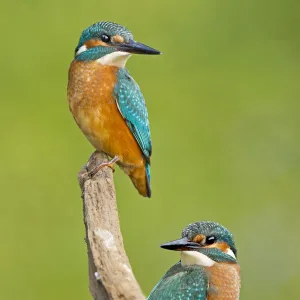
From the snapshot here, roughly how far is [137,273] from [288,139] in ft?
6.51

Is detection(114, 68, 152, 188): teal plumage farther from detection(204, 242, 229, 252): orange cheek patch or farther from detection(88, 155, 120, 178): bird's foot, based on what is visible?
detection(204, 242, 229, 252): orange cheek patch

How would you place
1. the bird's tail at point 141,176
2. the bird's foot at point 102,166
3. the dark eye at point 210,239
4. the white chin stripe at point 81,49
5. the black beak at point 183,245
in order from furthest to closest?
the bird's tail at point 141,176 → the white chin stripe at point 81,49 → the bird's foot at point 102,166 → the dark eye at point 210,239 → the black beak at point 183,245

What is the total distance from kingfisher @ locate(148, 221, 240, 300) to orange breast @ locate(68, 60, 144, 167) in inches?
28.5

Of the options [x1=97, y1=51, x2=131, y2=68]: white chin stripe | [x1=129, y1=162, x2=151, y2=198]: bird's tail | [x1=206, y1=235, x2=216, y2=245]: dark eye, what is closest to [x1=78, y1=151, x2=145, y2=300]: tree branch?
[x1=206, y1=235, x2=216, y2=245]: dark eye

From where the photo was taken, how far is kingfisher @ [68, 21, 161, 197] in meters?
4.45

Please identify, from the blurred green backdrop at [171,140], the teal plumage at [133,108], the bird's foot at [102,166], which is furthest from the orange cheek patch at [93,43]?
the blurred green backdrop at [171,140]

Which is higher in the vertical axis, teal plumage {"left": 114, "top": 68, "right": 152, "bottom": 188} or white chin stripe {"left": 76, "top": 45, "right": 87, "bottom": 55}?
white chin stripe {"left": 76, "top": 45, "right": 87, "bottom": 55}

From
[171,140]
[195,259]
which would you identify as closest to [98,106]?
[195,259]

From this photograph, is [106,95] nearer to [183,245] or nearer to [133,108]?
[133,108]

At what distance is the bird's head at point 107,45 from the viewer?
4.38 m

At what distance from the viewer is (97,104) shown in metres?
4.54

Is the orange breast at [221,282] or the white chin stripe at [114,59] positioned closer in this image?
the orange breast at [221,282]

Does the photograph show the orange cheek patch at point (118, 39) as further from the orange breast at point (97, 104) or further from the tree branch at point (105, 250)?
the tree branch at point (105, 250)

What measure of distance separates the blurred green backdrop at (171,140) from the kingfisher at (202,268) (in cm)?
262
